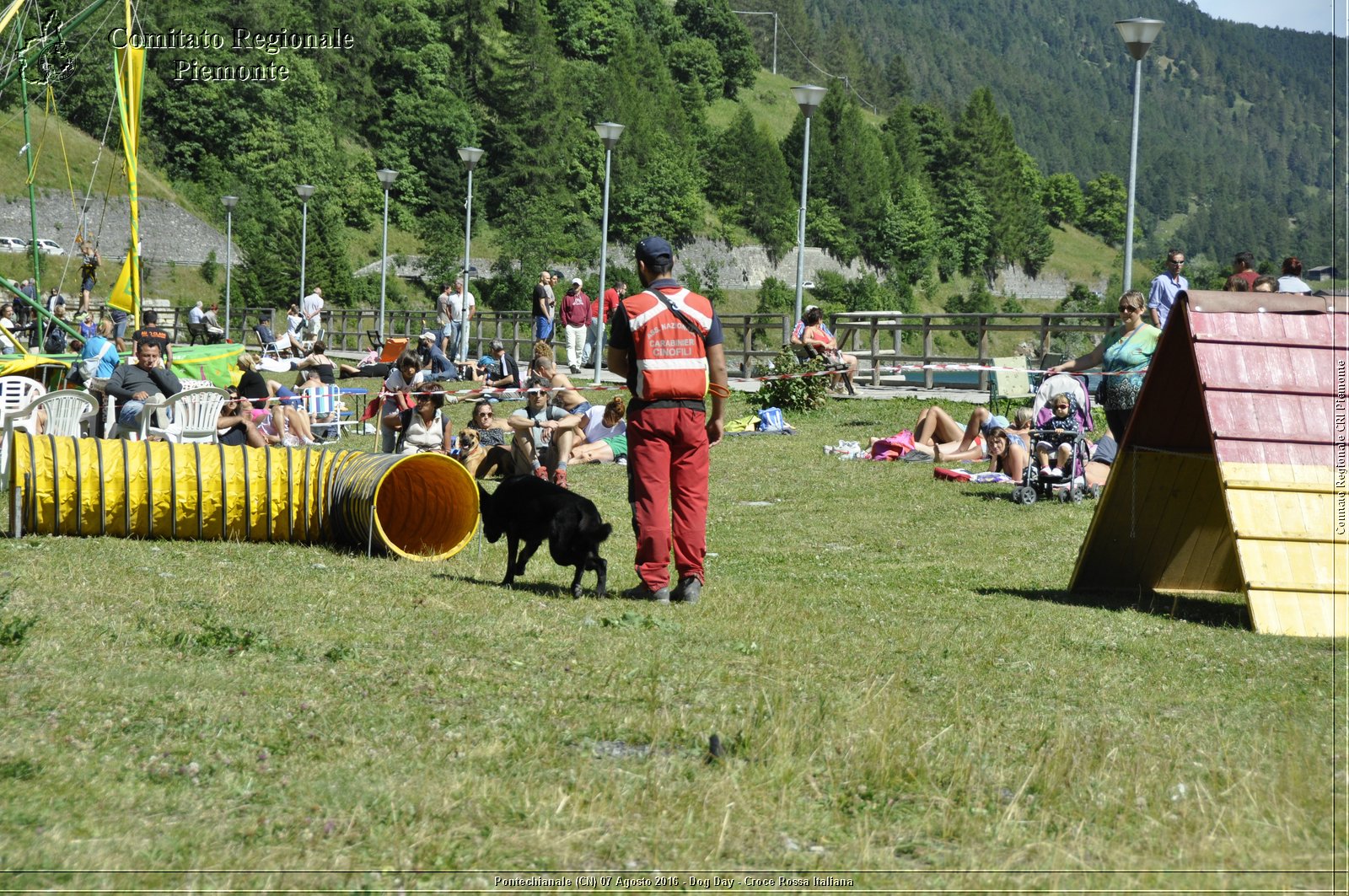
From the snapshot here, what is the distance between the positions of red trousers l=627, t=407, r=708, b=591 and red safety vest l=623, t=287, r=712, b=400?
123 millimetres

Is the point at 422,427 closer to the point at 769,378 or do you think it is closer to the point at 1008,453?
the point at 1008,453

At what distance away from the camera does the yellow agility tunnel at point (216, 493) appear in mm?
10109

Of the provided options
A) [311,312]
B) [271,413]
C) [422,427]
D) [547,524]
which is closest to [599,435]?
[422,427]

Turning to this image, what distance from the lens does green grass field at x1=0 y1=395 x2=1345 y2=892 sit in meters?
4.28

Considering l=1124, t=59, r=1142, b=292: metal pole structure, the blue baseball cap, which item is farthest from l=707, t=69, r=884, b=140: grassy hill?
the blue baseball cap

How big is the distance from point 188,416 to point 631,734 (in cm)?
1121

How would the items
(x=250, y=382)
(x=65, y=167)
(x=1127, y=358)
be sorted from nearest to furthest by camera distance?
1. (x=1127, y=358)
2. (x=250, y=382)
3. (x=65, y=167)

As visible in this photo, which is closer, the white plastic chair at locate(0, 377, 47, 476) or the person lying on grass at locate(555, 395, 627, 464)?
the white plastic chair at locate(0, 377, 47, 476)

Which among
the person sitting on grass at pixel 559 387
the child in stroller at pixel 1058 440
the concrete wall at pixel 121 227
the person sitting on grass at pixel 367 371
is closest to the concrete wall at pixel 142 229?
the concrete wall at pixel 121 227

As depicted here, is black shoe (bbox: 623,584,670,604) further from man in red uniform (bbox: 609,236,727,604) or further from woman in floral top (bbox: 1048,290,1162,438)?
woman in floral top (bbox: 1048,290,1162,438)

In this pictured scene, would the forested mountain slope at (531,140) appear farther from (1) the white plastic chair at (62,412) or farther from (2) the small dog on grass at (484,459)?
(2) the small dog on grass at (484,459)

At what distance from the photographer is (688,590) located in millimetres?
8500

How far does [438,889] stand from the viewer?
13.1 feet

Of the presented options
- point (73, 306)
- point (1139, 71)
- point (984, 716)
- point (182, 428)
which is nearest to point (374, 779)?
point (984, 716)
